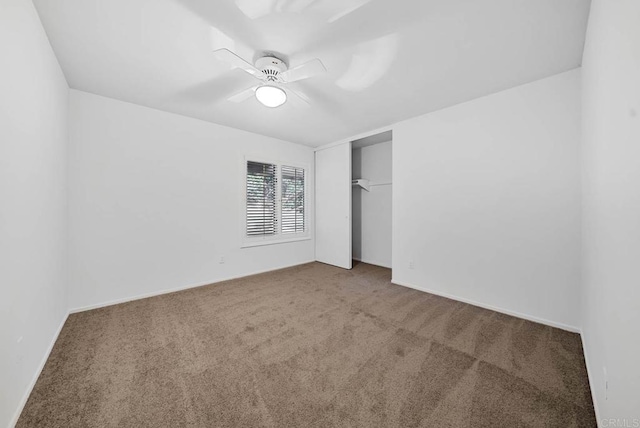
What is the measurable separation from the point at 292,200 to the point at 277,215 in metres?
0.48

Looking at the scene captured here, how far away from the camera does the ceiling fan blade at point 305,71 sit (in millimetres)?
1782

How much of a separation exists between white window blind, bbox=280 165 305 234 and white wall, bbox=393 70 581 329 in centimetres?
213

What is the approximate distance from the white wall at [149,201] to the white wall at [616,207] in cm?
393

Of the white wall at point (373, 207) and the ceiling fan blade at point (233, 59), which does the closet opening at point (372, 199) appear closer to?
the white wall at point (373, 207)

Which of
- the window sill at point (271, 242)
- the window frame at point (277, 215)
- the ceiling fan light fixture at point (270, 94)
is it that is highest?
the ceiling fan light fixture at point (270, 94)

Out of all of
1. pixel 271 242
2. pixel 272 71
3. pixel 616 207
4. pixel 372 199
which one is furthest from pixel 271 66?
pixel 372 199

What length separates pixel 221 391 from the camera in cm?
146

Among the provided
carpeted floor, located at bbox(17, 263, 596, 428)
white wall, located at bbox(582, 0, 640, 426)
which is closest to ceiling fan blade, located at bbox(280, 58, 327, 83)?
white wall, located at bbox(582, 0, 640, 426)

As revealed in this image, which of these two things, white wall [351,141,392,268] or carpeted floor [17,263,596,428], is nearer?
carpeted floor [17,263,596,428]

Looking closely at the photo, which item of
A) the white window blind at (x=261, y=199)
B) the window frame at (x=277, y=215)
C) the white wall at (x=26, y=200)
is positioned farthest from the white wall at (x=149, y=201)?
the white wall at (x=26, y=200)

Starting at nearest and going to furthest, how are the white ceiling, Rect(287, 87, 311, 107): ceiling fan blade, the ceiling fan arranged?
the white ceiling, the ceiling fan, Rect(287, 87, 311, 107): ceiling fan blade

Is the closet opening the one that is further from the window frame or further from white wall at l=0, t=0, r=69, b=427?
white wall at l=0, t=0, r=69, b=427

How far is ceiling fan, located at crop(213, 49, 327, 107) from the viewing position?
1752 mm

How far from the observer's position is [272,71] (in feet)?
6.53
